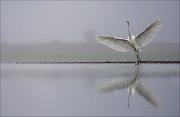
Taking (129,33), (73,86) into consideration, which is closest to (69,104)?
(73,86)

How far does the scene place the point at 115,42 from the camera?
28.4 metres

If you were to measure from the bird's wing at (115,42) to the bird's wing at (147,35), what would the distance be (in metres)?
0.71

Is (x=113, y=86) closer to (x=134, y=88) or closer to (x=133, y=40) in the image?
(x=134, y=88)

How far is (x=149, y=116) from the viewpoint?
27.1ft

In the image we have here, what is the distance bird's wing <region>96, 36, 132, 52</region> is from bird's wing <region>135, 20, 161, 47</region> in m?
0.71

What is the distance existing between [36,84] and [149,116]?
675 centimetres

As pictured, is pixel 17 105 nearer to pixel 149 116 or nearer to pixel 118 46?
pixel 149 116

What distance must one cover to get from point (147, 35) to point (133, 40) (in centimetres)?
88

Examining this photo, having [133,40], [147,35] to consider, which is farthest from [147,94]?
[147,35]

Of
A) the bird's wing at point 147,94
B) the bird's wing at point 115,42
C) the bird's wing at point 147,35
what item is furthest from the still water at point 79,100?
the bird's wing at point 147,35

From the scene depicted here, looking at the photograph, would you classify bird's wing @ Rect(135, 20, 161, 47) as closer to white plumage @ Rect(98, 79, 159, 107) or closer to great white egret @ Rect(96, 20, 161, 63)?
great white egret @ Rect(96, 20, 161, 63)

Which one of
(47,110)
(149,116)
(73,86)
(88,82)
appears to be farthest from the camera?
(88,82)

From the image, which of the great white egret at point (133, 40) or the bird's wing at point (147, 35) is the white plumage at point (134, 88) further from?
the bird's wing at point (147, 35)

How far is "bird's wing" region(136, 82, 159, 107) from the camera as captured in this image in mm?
9962
